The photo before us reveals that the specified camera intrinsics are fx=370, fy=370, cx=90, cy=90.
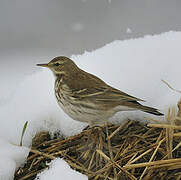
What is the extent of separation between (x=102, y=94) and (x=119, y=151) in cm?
83

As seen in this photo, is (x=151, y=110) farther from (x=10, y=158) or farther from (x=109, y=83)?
(x=10, y=158)

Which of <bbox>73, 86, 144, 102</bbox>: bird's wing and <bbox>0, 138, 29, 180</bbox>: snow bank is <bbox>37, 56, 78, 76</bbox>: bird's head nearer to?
<bbox>73, 86, 144, 102</bbox>: bird's wing

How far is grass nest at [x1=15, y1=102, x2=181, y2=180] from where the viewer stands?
289 cm

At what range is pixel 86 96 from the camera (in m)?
3.90

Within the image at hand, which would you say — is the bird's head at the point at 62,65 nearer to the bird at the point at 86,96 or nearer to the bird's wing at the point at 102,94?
the bird at the point at 86,96

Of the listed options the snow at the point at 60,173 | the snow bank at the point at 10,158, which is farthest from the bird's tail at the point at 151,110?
the snow bank at the point at 10,158

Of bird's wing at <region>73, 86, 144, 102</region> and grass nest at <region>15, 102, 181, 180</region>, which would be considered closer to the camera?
grass nest at <region>15, 102, 181, 180</region>

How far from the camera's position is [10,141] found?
3.51 metres

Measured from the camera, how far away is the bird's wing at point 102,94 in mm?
3639

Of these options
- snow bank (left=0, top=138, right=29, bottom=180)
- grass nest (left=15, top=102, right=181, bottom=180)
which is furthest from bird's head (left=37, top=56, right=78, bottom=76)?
snow bank (left=0, top=138, right=29, bottom=180)

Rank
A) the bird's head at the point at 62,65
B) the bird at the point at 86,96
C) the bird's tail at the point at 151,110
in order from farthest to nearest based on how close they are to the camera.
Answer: the bird's head at the point at 62,65 → the bird at the point at 86,96 → the bird's tail at the point at 151,110

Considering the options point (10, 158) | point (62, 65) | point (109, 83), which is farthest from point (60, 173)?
point (62, 65)

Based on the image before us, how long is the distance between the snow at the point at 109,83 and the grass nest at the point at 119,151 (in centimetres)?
13

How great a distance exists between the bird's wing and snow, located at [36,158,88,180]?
908mm
